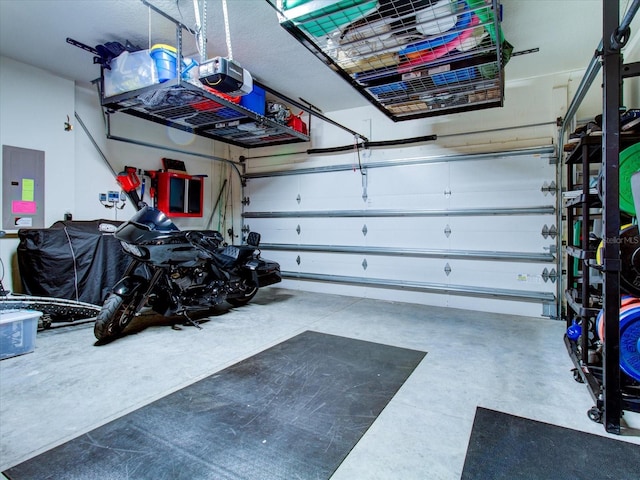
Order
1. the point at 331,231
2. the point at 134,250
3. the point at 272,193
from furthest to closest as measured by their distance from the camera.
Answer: the point at 272,193, the point at 331,231, the point at 134,250

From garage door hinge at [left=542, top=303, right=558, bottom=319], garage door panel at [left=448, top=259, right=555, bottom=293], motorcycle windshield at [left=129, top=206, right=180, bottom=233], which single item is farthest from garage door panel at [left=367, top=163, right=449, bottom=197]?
motorcycle windshield at [left=129, top=206, right=180, bottom=233]

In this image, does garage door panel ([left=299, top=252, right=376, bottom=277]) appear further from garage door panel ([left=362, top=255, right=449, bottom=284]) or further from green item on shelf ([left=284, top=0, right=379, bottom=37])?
green item on shelf ([left=284, top=0, right=379, bottom=37])

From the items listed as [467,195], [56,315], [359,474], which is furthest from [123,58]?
[467,195]

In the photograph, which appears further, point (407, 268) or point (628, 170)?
point (407, 268)

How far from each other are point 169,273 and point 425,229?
3.42m

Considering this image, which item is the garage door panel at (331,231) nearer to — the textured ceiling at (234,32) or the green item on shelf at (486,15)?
the textured ceiling at (234,32)

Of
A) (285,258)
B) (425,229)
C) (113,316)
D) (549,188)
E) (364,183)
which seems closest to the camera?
(113,316)

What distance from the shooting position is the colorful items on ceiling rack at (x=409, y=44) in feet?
7.20

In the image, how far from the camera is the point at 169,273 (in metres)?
3.62

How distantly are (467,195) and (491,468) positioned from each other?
3.70 metres

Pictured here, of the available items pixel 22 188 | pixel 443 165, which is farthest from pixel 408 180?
pixel 22 188

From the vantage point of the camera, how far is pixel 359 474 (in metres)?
1.52

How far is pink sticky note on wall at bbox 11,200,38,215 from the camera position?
12.6 feet

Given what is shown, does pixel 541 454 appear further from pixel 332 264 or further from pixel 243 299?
pixel 332 264
